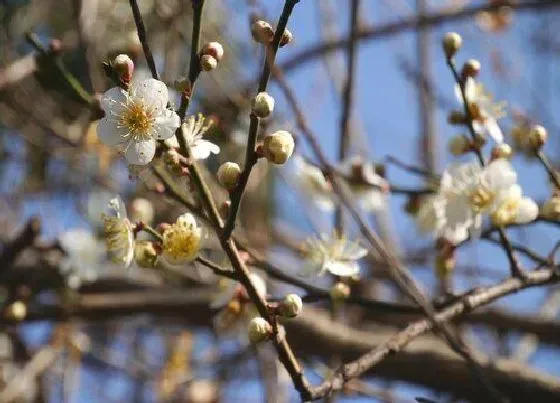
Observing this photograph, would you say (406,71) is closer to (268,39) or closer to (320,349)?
(320,349)

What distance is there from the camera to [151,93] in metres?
0.91

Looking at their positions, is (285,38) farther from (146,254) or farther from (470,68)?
(470,68)

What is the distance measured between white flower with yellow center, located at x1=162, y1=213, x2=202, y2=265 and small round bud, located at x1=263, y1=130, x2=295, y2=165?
137 millimetres

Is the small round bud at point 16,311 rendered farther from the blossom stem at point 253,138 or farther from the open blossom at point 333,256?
the blossom stem at point 253,138

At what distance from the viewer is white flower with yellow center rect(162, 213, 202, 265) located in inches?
37.9

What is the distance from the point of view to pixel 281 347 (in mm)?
912

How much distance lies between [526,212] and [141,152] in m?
0.60

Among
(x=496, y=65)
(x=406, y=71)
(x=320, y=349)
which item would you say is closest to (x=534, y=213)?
(x=320, y=349)

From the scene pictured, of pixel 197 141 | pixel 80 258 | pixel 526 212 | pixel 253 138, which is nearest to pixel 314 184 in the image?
pixel 80 258

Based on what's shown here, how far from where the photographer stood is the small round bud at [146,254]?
0.99 meters

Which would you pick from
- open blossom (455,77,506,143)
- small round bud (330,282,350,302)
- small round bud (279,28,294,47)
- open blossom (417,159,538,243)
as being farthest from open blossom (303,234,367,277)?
small round bud (279,28,294,47)

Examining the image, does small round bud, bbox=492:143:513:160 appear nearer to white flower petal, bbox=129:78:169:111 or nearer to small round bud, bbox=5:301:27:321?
white flower petal, bbox=129:78:169:111

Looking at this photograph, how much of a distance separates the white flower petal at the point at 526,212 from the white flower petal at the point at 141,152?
58 cm

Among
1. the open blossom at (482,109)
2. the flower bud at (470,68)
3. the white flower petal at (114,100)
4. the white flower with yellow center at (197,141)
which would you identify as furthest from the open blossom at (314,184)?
the white flower petal at (114,100)
